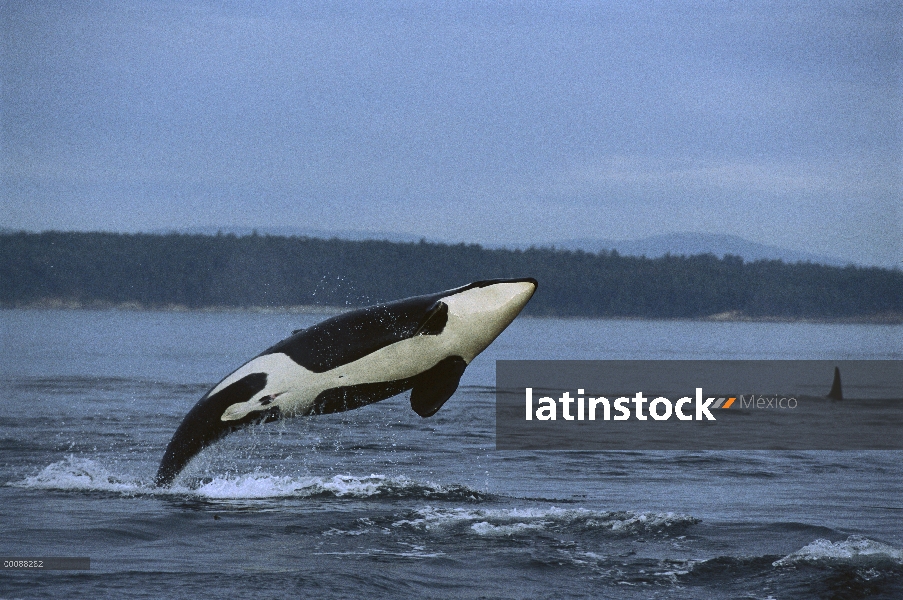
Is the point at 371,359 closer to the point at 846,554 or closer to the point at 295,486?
the point at 295,486

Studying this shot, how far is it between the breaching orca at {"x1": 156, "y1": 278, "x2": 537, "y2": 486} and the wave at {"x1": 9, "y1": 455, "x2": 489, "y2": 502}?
2767mm

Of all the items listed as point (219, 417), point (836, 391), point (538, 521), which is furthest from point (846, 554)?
point (836, 391)

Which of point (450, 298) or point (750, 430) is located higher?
point (450, 298)

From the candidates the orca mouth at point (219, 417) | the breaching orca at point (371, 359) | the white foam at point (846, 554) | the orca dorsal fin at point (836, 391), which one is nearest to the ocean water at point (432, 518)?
the white foam at point (846, 554)

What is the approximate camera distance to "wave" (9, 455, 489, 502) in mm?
17438

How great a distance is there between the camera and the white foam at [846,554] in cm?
1338

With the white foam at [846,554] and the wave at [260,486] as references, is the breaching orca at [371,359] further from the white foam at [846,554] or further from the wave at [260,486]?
the white foam at [846,554]

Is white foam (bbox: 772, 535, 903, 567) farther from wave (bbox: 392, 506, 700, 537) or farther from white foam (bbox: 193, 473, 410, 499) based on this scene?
white foam (bbox: 193, 473, 410, 499)

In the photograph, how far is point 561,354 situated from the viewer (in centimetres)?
8888

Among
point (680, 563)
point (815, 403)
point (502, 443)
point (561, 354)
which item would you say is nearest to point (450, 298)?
point (680, 563)

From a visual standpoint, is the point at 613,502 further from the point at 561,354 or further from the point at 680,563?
the point at 561,354

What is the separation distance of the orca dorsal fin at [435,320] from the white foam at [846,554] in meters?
5.01

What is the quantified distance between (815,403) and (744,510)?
29112mm

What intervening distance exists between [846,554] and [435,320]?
19.1ft
